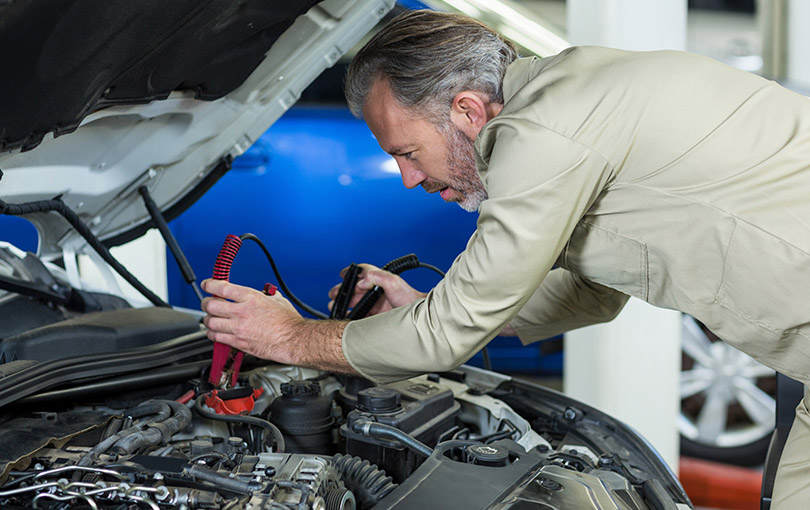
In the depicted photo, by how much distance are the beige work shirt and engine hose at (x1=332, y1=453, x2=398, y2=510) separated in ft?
0.57

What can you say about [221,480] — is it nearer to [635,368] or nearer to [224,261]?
[224,261]

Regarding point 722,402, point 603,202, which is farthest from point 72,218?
point 722,402

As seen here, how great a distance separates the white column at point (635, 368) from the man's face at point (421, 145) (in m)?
1.61

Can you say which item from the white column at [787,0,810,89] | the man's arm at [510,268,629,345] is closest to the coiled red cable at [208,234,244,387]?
the man's arm at [510,268,629,345]

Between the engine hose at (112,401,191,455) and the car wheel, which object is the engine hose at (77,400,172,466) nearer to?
the engine hose at (112,401,191,455)

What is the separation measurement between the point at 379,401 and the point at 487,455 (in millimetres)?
240

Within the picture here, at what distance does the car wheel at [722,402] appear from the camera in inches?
132

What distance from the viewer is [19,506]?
0.98m

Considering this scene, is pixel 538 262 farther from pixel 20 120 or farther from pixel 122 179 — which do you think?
pixel 122 179

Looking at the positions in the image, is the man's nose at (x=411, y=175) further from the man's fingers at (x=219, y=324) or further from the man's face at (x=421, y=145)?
the man's fingers at (x=219, y=324)

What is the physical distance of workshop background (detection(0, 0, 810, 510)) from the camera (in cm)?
294

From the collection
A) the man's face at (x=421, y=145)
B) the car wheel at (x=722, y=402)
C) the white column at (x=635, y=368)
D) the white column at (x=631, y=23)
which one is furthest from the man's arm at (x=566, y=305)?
the car wheel at (x=722, y=402)

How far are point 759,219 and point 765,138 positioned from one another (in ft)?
0.44

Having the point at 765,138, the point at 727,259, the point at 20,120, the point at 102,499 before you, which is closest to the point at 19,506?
the point at 102,499
